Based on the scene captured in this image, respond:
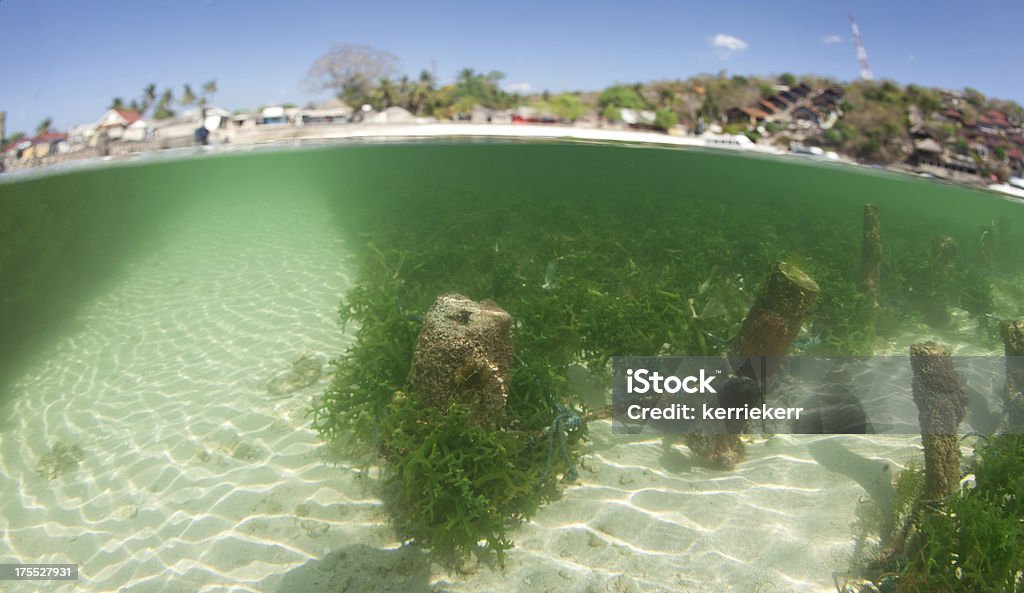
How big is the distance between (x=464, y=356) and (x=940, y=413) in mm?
3858

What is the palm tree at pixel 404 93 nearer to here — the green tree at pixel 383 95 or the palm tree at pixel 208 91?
the green tree at pixel 383 95

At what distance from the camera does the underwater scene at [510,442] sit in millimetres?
3262

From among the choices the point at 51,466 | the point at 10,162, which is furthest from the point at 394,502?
the point at 10,162

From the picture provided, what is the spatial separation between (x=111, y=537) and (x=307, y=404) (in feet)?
7.30

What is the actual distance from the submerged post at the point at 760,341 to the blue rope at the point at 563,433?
1.51m

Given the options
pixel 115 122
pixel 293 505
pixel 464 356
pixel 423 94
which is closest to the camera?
pixel 464 356

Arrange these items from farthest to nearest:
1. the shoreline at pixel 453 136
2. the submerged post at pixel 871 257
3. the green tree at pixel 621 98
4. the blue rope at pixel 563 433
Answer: the green tree at pixel 621 98
the shoreline at pixel 453 136
the submerged post at pixel 871 257
the blue rope at pixel 563 433

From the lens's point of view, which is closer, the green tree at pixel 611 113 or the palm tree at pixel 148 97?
the palm tree at pixel 148 97

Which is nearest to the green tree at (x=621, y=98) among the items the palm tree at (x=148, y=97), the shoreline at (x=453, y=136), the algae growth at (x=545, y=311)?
the shoreline at (x=453, y=136)

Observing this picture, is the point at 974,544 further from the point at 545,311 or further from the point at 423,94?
the point at 423,94

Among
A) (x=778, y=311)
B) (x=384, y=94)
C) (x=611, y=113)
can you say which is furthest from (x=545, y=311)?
(x=611, y=113)

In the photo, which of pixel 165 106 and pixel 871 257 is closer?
pixel 871 257

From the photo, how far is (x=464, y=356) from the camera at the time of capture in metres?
3.13

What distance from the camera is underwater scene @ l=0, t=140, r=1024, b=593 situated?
128 inches
